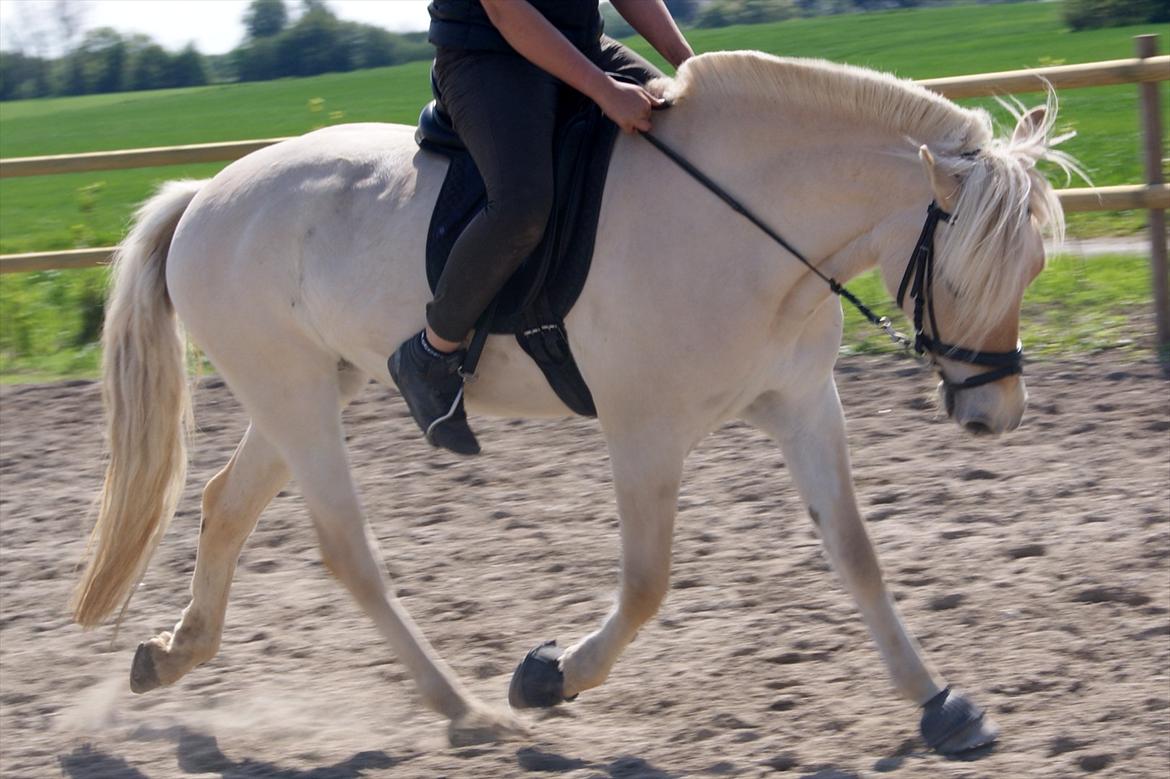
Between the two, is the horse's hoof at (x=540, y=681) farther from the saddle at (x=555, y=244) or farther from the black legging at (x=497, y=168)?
the black legging at (x=497, y=168)

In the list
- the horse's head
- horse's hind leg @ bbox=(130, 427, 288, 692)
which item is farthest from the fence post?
horse's hind leg @ bbox=(130, 427, 288, 692)

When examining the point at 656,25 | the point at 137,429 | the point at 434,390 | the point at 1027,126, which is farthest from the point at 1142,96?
the point at 137,429

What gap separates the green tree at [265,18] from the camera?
40.3 metres

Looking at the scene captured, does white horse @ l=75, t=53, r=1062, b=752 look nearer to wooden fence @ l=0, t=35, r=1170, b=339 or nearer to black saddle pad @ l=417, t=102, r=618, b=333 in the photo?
black saddle pad @ l=417, t=102, r=618, b=333

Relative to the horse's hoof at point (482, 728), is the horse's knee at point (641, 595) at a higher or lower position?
higher

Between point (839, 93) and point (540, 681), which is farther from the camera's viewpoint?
point (540, 681)

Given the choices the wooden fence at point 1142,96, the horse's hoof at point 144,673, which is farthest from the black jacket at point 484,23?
the wooden fence at point 1142,96

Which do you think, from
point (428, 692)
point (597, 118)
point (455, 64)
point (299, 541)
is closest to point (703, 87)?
point (597, 118)

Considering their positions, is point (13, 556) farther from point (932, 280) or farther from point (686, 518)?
point (932, 280)

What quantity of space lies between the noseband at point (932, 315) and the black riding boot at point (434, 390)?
1.21 m

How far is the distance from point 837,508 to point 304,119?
24.7 m

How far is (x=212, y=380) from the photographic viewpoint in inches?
307

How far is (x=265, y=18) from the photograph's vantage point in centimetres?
4078

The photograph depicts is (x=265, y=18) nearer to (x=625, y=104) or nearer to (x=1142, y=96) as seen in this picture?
(x=1142, y=96)
